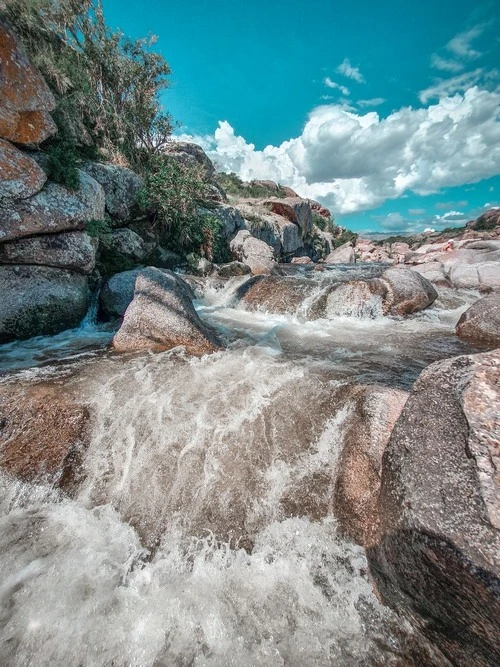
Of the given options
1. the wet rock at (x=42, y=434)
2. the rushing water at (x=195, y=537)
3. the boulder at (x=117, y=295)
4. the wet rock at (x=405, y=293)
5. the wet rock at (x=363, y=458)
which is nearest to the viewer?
the rushing water at (x=195, y=537)

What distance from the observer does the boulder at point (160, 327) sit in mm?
5641

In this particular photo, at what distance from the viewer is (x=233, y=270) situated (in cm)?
1366

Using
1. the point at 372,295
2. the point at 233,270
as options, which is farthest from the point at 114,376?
the point at 233,270

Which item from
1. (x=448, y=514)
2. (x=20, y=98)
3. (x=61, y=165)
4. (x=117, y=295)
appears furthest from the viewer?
(x=117, y=295)

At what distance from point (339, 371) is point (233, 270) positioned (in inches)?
391

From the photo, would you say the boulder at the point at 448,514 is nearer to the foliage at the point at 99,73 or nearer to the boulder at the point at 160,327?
the boulder at the point at 160,327

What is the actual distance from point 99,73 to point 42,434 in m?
16.8

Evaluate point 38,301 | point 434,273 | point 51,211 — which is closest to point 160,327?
point 38,301

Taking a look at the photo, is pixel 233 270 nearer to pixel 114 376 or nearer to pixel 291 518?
pixel 114 376

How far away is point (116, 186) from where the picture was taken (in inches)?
384

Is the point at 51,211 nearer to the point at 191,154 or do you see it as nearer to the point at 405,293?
the point at 405,293

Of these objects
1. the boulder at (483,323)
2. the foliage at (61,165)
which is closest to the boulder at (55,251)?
the foliage at (61,165)

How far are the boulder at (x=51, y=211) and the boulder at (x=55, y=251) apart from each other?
0.18 metres

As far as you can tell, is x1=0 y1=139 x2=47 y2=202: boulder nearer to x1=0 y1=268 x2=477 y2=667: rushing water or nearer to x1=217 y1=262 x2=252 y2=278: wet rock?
x1=0 y1=268 x2=477 y2=667: rushing water
